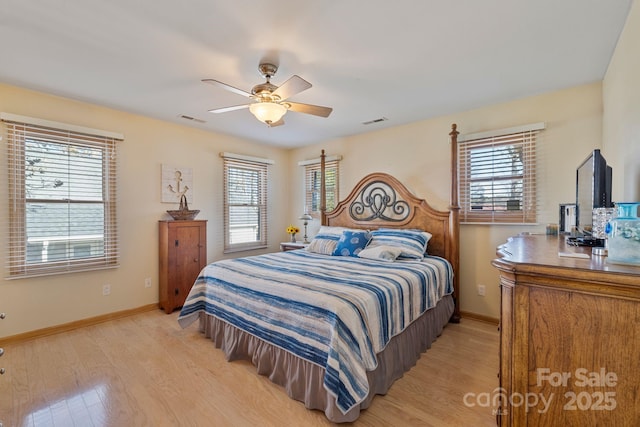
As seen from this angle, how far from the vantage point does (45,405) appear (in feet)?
6.10

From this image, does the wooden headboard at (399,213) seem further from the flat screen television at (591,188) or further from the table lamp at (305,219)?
the flat screen television at (591,188)

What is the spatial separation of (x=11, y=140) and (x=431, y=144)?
4.53m

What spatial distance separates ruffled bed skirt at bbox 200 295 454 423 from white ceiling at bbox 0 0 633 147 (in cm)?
220

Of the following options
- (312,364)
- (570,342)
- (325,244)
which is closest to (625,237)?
(570,342)

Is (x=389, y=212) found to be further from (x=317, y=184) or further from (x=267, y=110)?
(x=267, y=110)

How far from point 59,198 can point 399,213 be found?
13.0 feet

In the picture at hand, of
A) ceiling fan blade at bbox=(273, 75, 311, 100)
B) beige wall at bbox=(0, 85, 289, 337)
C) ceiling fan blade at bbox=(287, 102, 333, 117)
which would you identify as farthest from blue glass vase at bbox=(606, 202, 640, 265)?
beige wall at bbox=(0, 85, 289, 337)

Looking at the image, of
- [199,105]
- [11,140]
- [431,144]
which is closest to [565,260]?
[431,144]

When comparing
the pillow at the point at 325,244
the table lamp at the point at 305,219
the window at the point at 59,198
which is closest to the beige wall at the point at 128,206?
the window at the point at 59,198

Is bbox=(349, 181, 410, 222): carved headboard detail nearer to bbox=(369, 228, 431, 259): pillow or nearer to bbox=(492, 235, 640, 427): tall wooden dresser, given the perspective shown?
bbox=(369, 228, 431, 259): pillow

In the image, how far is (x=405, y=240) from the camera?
329 centimetres

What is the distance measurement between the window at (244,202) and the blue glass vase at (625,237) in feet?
14.0

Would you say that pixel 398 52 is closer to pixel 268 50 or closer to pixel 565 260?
pixel 268 50

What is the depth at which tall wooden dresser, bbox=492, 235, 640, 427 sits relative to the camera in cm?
85
